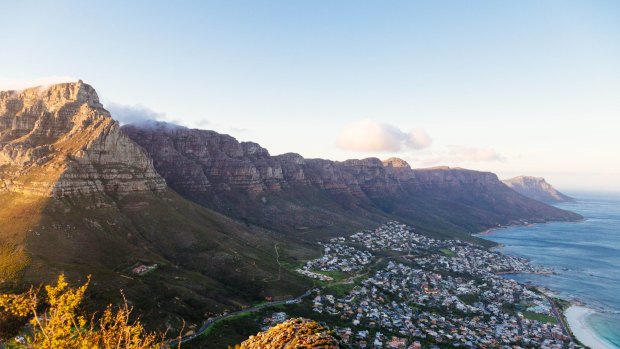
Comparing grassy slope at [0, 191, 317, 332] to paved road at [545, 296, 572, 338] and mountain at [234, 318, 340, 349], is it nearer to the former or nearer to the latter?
mountain at [234, 318, 340, 349]

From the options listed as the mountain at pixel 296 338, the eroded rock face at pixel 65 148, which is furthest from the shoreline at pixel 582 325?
the eroded rock face at pixel 65 148

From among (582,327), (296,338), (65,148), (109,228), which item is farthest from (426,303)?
(65,148)

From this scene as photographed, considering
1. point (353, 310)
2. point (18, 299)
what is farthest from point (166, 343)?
point (18, 299)

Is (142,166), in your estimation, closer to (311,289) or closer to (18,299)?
(311,289)

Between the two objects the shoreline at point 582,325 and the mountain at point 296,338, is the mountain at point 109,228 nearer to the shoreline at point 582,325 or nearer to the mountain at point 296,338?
the mountain at point 296,338

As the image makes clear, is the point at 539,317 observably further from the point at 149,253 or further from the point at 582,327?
the point at 149,253

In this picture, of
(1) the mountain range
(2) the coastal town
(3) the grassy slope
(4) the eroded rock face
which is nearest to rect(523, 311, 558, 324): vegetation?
(2) the coastal town

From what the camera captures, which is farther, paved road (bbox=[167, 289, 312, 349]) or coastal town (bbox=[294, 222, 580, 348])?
coastal town (bbox=[294, 222, 580, 348])
